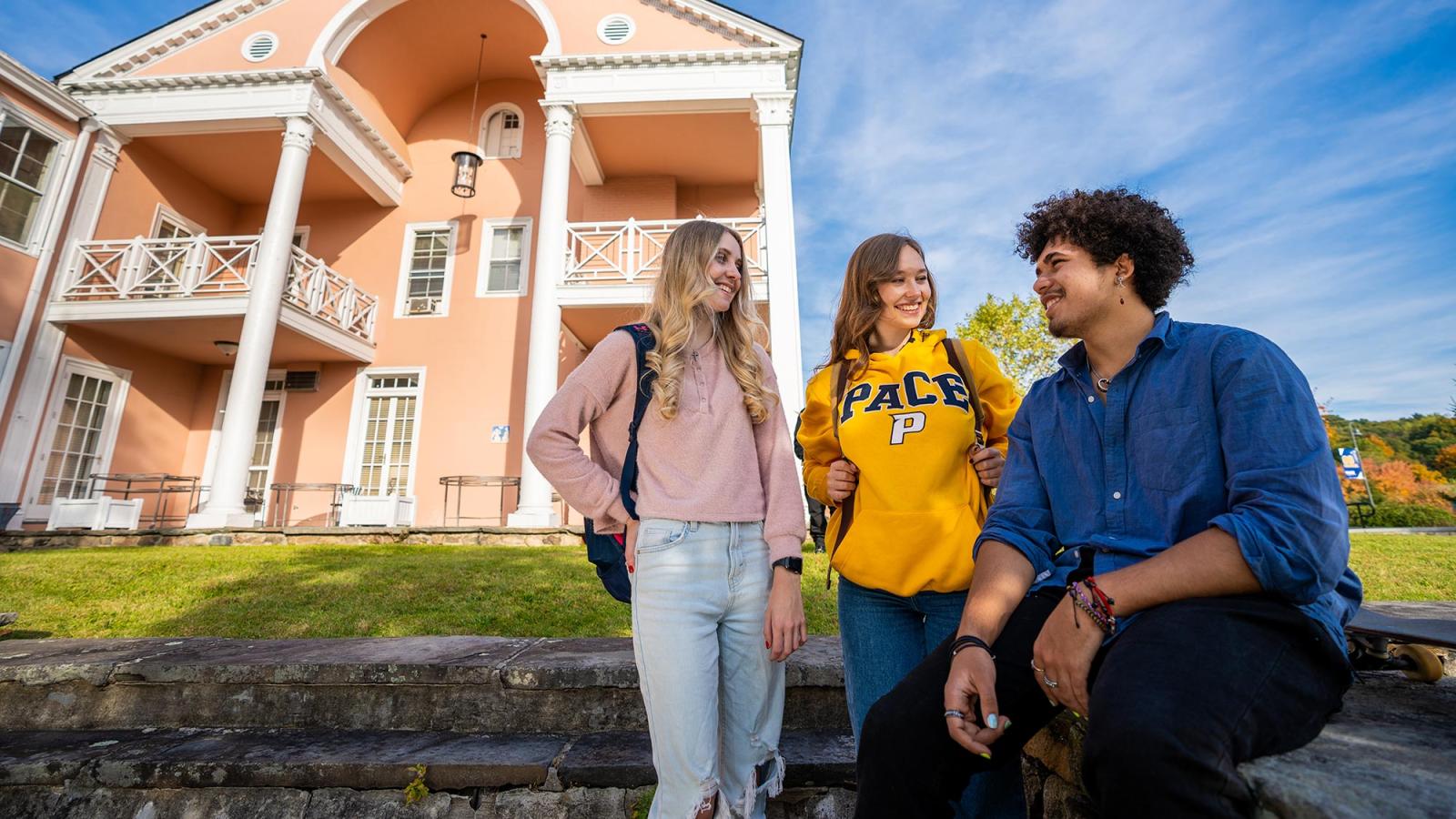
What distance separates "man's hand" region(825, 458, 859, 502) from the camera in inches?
73.3

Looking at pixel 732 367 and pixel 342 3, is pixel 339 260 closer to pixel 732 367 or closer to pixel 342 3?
pixel 342 3

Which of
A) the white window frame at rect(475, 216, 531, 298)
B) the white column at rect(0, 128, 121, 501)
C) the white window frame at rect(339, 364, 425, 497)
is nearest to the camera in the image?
the white column at rect(0, 128, 121, 501)

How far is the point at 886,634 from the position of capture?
5.63ft

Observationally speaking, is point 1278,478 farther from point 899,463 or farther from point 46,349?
point 46,349

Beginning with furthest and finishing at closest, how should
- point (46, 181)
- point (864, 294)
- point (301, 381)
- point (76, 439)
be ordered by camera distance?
point (301, 381), point (76, 439), point (46, 181), point (864, 294)

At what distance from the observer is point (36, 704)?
2582mm

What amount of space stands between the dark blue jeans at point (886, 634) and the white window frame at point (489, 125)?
1318 centimetres

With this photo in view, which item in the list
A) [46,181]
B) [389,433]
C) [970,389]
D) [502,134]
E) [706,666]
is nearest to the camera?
[706,666]

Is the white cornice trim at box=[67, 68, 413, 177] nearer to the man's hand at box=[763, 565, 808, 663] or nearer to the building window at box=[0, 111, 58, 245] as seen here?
the building window at box=[0, 111, 58, 245]

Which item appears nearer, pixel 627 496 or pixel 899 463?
pixel 627 496

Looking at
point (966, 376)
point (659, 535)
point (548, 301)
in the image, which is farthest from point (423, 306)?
point (966, 376)

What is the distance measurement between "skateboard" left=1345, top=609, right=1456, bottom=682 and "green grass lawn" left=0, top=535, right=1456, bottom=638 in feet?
7.23

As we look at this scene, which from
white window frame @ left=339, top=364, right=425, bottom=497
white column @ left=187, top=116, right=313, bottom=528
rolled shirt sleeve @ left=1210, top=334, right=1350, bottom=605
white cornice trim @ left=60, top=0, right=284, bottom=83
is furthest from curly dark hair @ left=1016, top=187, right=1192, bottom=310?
white cornice trim @ left=60, top=0, right=284, bottom=83

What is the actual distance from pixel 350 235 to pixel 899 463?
13955 millimetres
